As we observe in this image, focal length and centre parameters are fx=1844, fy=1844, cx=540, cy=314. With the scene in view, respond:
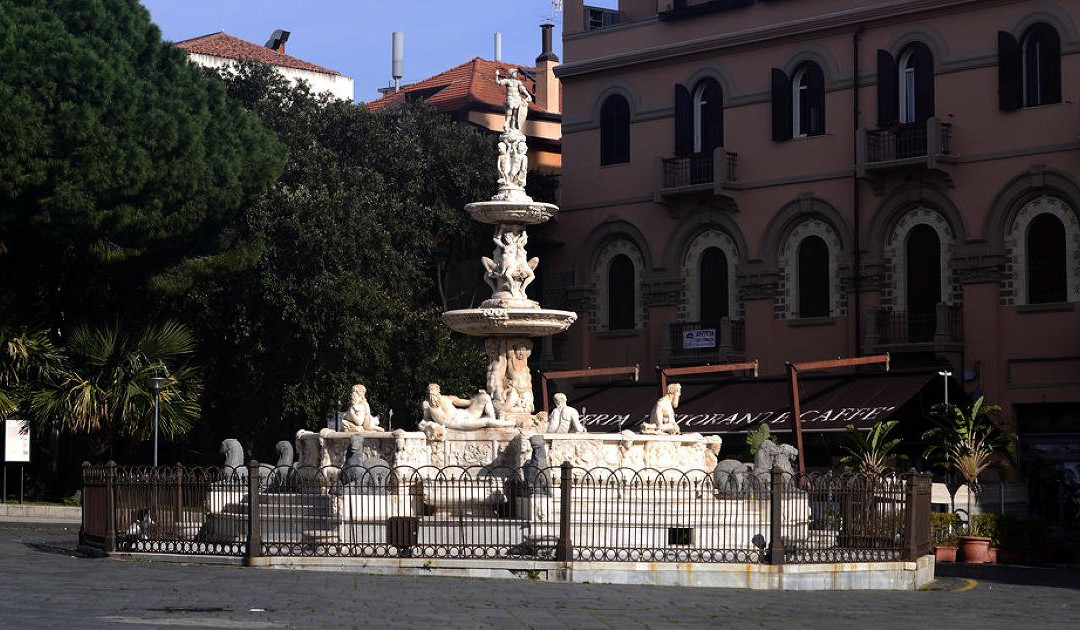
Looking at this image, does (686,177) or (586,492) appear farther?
(686,177)

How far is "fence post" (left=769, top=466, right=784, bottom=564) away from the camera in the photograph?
21250 mm

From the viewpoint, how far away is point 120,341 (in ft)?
126

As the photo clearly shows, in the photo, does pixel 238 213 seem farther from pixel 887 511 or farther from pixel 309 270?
pixel 887 511

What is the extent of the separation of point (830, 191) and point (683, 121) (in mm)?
4666

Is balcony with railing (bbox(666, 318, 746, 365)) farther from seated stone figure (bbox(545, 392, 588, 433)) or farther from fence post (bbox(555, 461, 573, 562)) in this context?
fence post (bbox(555, 461, 573, 562))

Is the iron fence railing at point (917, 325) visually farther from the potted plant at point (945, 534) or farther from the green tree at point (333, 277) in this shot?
the green tree at point (333, 277)

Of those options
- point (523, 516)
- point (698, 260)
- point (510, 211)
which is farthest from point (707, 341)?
point (523, 516)

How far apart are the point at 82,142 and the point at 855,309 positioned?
56.2 feet

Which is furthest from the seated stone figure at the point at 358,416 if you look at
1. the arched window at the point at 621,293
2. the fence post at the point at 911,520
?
the arched window at the point at 621,293

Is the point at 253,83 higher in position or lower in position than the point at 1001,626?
higher

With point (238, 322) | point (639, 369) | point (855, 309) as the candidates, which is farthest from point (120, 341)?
point (855, 309)

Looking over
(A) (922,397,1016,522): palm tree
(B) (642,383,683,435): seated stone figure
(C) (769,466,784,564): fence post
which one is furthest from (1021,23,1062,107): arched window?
(C) (769,466,784,564): fence post

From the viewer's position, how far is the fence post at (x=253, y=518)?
22.0 meters

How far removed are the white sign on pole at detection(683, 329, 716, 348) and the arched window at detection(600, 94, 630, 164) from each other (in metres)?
5.02
